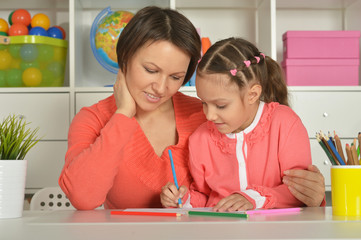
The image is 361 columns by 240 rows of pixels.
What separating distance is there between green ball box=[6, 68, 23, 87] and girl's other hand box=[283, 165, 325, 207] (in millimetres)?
1593

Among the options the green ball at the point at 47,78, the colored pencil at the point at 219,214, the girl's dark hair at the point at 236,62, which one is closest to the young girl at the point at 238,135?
the girl's dark hair at the point at 236,62

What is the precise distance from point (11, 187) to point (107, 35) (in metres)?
1.48

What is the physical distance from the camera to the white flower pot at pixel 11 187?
3.11ft

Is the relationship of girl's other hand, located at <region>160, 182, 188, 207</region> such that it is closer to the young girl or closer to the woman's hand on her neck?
the young girl

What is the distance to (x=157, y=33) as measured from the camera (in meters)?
1.23

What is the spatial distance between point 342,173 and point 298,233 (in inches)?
9.8

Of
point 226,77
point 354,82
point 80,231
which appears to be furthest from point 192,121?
point 354,82

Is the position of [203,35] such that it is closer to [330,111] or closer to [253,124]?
[330,111]

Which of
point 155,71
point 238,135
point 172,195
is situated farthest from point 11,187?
point 238,135

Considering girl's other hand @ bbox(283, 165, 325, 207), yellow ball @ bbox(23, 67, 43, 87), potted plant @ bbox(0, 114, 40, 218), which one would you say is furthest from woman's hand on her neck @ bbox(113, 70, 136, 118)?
yellow ball @ bbox(23, 67, 43, 87)

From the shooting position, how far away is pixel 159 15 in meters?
1.29

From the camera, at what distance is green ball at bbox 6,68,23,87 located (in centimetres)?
229

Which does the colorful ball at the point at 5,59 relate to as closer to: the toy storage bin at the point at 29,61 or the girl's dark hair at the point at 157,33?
the toy storage bin at the point at 29,61

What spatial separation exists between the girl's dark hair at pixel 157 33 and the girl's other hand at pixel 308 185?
0.42m
